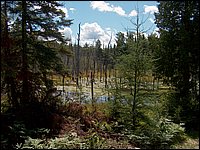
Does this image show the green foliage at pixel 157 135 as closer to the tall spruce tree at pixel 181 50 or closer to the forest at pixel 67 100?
the forest at pixel 67 100

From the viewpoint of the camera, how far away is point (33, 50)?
13.6 metres

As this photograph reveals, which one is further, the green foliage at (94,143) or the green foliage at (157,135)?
the green foliage at (157,135)

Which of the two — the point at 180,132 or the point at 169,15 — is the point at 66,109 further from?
the point at 169,15

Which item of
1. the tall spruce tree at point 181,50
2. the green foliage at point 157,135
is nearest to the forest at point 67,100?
the green foliage at point 157,135

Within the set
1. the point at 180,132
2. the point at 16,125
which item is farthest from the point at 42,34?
the point at 180,132

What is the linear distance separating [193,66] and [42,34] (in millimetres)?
8722

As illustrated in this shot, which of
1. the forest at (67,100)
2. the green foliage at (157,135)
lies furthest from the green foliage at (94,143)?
the green foliage at (157,135)

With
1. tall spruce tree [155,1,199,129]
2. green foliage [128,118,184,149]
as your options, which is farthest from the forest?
tall spruce tree [155,1,199,129]

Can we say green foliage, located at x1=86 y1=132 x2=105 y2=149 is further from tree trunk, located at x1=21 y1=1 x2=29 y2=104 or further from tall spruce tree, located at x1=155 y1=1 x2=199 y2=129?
tall spruce tree, located at x1=155 y1=1 x2=199 y2=129

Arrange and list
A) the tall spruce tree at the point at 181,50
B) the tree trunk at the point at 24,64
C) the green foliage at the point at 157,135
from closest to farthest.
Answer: the green foliage at the point at 157,135, the tree trunk at the point at 24,64, the tall spruce tree at the point at 181,50

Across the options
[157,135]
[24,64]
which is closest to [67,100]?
→ [24,64]

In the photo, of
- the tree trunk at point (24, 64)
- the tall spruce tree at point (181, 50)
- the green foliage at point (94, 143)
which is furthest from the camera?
the tall spruce tree at point (181, 50)

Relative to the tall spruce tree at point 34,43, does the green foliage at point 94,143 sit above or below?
below

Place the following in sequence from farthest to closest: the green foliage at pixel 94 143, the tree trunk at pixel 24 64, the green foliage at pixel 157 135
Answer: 1. the tree trunk at pixel 24 64
2. the green foliage at pixel 157 135
3. the green foliage at pixel 94 143
